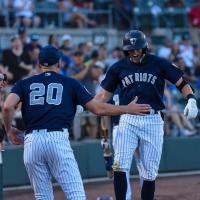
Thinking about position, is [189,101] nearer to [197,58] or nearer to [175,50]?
[175,50]

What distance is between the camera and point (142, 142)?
7934 mm

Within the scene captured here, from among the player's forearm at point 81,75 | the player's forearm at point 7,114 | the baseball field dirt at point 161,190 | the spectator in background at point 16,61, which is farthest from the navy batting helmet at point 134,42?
the spectator in background at point 16,61

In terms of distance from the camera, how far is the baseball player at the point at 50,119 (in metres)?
Answer: 6.50

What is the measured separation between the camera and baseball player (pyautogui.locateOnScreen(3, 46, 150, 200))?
21.3ft

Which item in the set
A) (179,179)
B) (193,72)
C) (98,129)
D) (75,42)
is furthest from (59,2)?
(179,179)

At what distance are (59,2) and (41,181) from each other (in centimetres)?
1191

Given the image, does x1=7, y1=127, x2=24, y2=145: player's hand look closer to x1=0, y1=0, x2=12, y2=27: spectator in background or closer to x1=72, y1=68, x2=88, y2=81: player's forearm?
x1=72, y1=68, x2=88, y2=81: player's forearm

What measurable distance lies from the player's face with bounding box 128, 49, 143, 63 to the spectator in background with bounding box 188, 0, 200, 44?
11336 mm

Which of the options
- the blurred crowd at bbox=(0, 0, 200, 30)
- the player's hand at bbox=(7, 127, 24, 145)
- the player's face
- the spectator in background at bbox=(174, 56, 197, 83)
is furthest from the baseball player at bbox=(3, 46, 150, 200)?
the blurred crowd at bbox=(0, 0, 200, 30)

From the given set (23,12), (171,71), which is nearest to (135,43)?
(171,71)

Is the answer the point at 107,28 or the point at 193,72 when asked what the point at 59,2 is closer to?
the point at 107,28

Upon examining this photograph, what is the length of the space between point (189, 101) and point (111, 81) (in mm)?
987

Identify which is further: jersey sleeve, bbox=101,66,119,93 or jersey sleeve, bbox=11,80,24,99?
jersey sleeve, bbox=101,66,119,93

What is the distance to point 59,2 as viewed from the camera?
1805 centimetres
